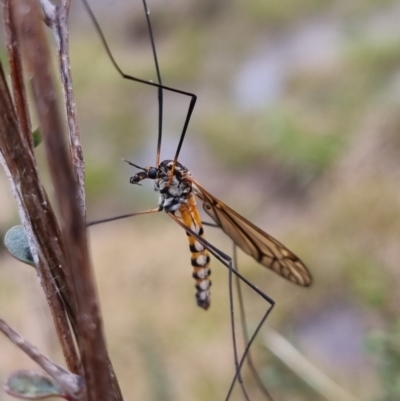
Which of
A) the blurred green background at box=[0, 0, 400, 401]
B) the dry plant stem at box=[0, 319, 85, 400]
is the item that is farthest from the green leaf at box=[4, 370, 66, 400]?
the blurred green background at box=[0, 0, 400, 401]

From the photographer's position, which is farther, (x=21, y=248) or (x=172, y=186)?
(x=172, y=186)

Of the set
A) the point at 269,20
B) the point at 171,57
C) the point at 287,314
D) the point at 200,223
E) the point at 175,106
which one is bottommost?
the point at 200,223

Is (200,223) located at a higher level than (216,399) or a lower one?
lower

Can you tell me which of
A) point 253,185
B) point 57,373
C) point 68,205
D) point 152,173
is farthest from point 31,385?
point 253,185

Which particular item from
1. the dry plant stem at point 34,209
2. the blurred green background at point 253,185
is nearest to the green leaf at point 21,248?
the dry plant stem at point 34,209

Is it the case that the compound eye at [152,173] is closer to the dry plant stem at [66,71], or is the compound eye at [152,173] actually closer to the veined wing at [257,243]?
the veined wing at [257,243]

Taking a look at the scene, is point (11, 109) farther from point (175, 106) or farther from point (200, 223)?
Result: point (175, 106)

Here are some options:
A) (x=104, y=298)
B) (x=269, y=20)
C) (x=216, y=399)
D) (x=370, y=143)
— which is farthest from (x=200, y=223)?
(x=269, y=20)

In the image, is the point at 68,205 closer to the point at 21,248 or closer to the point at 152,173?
the point at 21,248
